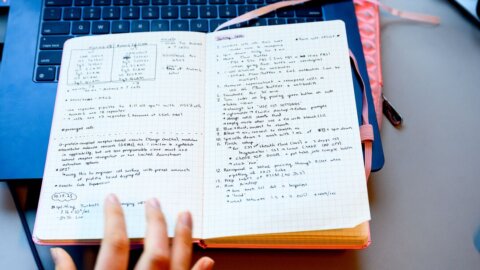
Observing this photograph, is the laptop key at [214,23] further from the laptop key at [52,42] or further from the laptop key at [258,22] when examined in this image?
the laptop key at [52,42]

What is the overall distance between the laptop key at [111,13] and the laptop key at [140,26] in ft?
0.09

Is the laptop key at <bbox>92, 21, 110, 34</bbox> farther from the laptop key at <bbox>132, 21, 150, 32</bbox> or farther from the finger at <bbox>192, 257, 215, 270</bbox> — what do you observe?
the finger at <bbox>192, 257, 215, 270</bbox>

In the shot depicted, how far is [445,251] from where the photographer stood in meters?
0.48

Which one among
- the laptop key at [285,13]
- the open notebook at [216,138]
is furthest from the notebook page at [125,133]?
the laptop key at [285,13]

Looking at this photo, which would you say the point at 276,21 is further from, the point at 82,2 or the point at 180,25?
the point at 82,2

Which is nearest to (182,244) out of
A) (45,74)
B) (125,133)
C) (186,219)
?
(186,219)

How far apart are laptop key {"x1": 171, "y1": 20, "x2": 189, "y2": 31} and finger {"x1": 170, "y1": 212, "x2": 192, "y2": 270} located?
0.84ft

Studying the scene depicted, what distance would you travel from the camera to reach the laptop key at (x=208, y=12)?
22.5 inches

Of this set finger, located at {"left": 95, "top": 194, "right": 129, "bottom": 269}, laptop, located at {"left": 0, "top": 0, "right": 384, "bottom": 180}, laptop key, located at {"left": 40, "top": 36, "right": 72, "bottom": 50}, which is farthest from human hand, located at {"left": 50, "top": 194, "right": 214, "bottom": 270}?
laptop key, located at {"left": 40, "top": 36, "right": 72, "bottom": 50}

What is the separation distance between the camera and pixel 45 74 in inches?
20.7

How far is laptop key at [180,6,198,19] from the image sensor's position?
57 centimetres

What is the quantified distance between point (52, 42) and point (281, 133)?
31 centimetres

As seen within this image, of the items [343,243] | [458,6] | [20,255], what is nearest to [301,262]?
[343,243]

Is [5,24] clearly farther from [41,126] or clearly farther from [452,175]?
[452,175]
